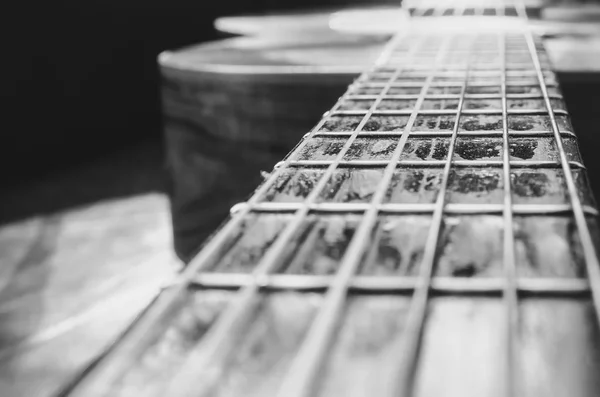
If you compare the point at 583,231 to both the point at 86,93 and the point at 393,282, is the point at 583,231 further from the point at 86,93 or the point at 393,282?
the point at 86,93

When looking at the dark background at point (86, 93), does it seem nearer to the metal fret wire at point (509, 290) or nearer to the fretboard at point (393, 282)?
the fretboard at point (393, 282)

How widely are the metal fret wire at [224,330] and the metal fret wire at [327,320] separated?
0.05m

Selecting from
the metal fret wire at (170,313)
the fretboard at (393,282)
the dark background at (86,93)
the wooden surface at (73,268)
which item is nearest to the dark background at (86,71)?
the dark background at (86,93)

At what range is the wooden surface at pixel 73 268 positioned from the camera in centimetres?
186

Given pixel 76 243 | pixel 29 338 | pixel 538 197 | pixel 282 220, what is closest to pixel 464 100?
pixel 538 197

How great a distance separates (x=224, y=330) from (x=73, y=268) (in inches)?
81.2

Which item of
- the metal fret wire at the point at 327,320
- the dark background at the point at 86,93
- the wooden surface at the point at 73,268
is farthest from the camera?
the dark background at the point at 86,93

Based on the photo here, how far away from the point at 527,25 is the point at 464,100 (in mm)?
1110

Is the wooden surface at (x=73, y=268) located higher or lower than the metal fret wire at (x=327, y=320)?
lower

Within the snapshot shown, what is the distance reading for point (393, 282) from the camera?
1.68 feet

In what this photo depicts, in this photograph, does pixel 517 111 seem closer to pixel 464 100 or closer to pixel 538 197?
pixel 464 100

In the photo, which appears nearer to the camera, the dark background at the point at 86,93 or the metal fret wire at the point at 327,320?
the metal fret wire at the point at 327,320

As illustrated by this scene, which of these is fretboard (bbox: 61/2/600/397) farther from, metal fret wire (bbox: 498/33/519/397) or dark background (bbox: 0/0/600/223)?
dark background (bbox: 0/0/600/223)

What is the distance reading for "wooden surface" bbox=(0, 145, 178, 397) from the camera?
186 cm
